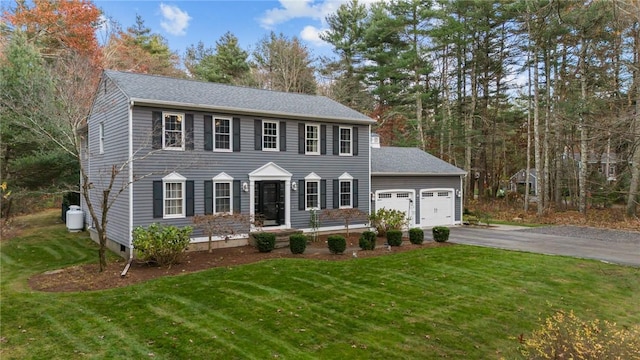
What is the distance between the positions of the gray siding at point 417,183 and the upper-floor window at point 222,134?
23.2ft

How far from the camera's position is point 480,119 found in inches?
1179

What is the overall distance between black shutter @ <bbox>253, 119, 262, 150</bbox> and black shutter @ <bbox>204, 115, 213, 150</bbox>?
1660mm

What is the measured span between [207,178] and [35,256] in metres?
6.21

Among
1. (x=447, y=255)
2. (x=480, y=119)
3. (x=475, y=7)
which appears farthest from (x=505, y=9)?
(x=447, y=255)

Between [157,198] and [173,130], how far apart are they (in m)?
2.33

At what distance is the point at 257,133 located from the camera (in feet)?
46.3

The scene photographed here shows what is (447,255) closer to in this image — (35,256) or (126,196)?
(126,196)

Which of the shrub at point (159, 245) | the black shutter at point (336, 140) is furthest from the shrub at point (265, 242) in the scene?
the black shutter at point (336, 140)

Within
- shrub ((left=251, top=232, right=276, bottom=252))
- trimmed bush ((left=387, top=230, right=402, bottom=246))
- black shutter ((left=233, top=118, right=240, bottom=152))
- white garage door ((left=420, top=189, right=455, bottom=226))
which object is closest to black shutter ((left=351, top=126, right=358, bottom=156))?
white garage door ((left=420, top=189, right=455, bottom=226))

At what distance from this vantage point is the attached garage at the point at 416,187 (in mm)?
17656

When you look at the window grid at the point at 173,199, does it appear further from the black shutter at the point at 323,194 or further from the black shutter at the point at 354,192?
the black shutter at the point at 354,192

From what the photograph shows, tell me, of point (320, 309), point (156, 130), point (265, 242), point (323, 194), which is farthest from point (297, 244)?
point (156, 130)

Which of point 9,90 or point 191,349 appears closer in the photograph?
point 191,349

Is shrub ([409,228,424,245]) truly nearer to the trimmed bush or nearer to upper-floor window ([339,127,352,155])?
the trimmed bush
